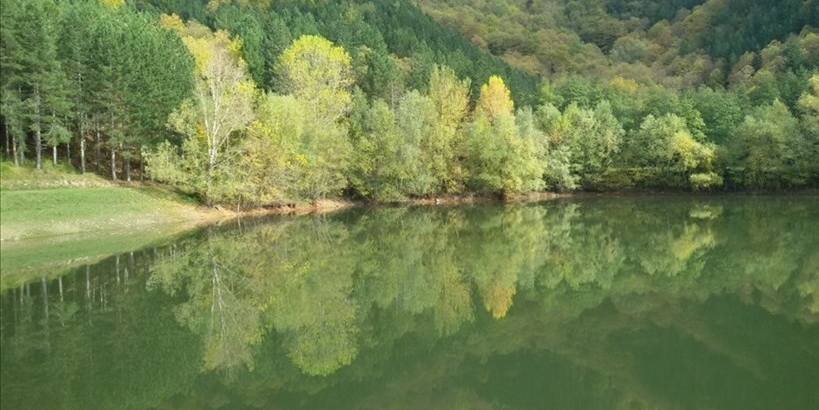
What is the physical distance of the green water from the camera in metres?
12.4

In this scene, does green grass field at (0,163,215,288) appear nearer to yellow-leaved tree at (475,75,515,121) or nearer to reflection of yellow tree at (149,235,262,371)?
reflection of yellow tree at (149,235,262,371)

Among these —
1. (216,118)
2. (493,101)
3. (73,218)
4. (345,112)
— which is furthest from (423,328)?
(493,101)

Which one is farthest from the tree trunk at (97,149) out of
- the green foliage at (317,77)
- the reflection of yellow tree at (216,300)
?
the reflection of yellow tree at (216,300)

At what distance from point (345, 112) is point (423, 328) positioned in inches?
2077

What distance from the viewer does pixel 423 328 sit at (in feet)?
56.5

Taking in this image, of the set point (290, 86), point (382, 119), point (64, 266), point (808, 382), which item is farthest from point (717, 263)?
point (290, 86)

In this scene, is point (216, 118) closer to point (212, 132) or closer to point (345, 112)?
point (212, 132)

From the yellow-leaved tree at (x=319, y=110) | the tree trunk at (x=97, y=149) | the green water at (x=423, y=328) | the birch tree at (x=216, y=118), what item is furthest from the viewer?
the yellow-leaved tree at (x=319, y=110)

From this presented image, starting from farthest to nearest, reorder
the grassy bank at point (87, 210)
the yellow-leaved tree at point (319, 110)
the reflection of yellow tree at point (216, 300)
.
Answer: the yellow-leaved tree at point (319, 110) < the grassy bank at point (87, 210) < the reflection of yellow tree at point (216, 300)

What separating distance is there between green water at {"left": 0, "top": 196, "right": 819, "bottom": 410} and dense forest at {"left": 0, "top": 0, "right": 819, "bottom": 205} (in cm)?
2125

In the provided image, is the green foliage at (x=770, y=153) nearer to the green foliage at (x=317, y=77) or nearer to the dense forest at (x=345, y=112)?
the dense forest at (x=345, y=112)

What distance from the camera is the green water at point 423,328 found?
40.7ft

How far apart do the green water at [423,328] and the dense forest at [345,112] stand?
2125 cm

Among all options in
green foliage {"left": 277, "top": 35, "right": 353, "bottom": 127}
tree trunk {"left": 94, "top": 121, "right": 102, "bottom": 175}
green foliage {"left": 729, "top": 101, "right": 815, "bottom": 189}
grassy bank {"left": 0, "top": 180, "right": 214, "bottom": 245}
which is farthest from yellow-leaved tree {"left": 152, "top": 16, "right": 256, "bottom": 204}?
green foliage {"left": 729, "top": 101, "right": 815, "bottom": 189}
